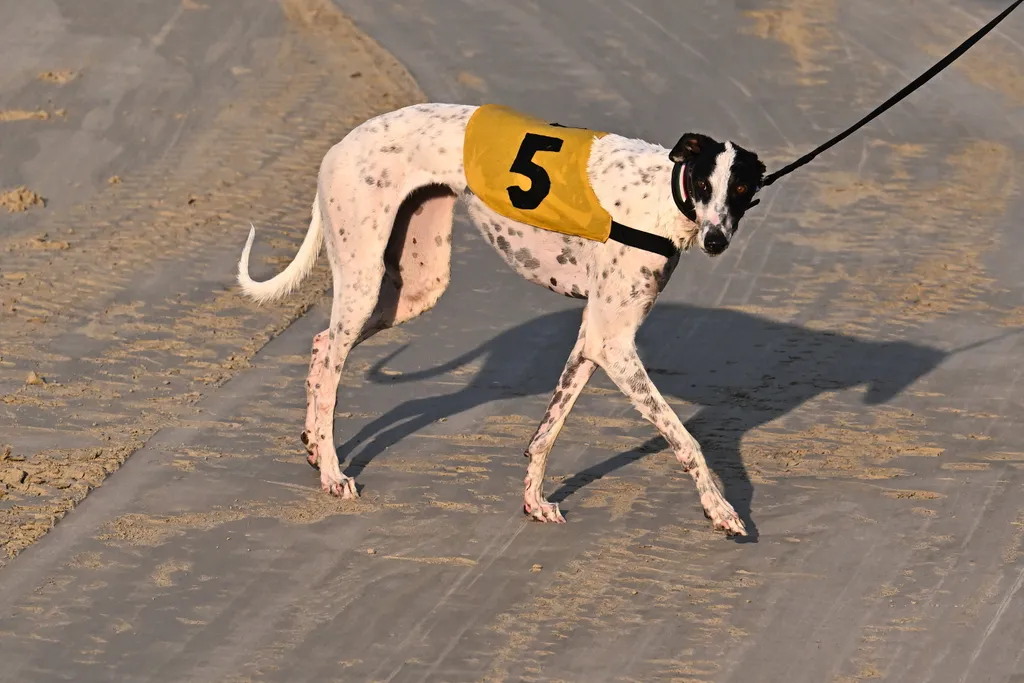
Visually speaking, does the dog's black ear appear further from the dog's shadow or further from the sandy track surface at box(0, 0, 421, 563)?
the sandy track surface at box(0, 0, 421, 563)

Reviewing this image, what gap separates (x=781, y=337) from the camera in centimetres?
973

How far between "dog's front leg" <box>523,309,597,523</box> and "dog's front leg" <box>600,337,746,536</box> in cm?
20

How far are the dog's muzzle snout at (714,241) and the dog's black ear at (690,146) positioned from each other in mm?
402

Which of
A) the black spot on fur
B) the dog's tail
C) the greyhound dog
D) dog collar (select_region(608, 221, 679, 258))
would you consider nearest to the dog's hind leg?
the greyhound dog

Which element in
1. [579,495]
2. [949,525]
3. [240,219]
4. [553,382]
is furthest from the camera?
[240,219]

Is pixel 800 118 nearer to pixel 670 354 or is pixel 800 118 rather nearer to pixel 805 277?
pixel 805 277

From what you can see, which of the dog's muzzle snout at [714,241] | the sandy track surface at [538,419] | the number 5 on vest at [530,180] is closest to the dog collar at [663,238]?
the dog's muzzle snout at [714,241]

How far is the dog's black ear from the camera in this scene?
679 cm

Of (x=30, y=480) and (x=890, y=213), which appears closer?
(x=30, y=480)

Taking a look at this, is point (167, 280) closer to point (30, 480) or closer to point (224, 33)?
point (30, 480)

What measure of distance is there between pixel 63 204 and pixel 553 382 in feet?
15.6

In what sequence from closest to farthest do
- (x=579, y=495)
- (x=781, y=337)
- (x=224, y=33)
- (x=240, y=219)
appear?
(x=579, y=495), (x=781, y=337), (x=240, y=219), (x=224, y=33)

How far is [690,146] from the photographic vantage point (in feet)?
22.3

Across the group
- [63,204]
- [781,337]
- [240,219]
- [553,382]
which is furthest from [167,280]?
[781,337]
